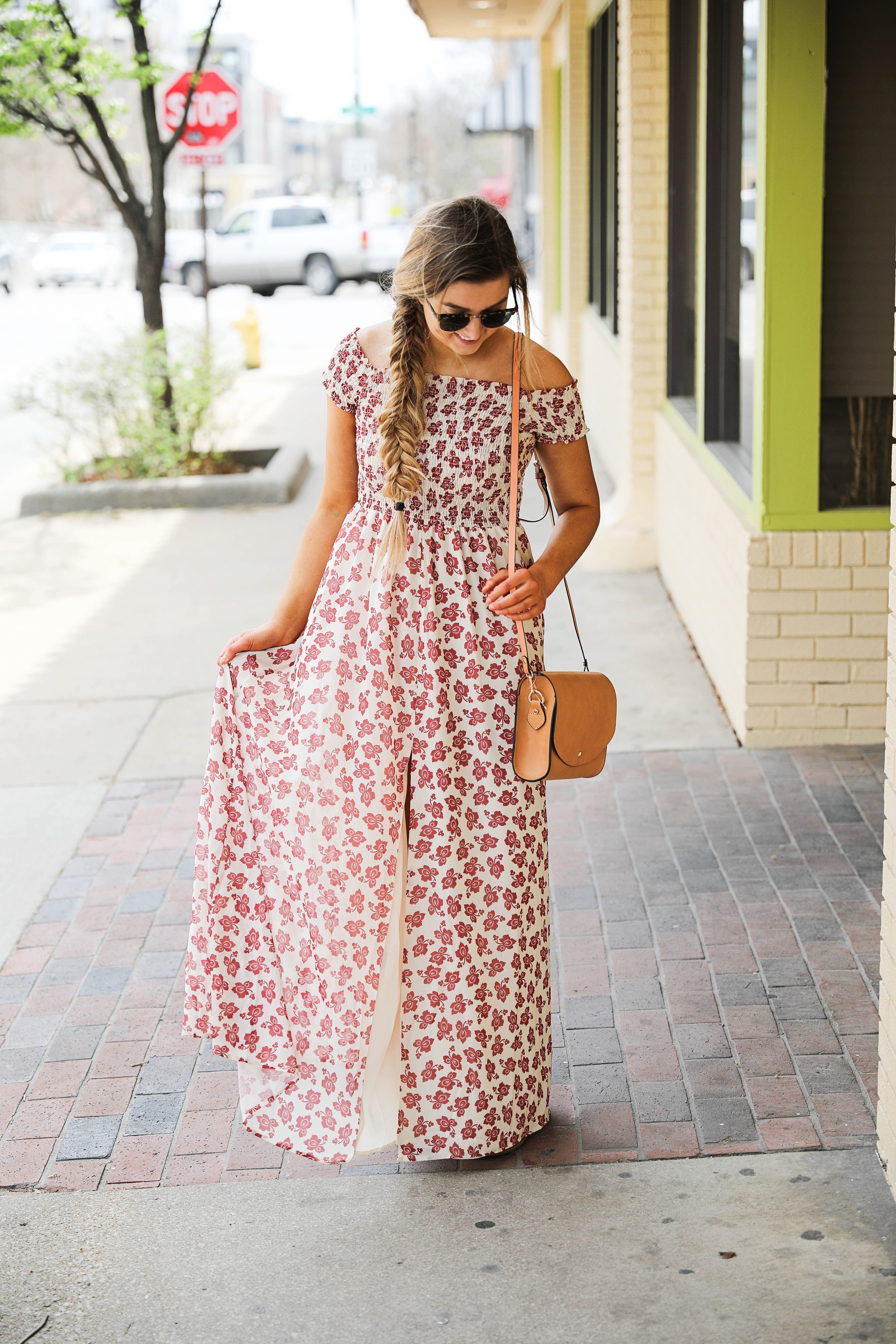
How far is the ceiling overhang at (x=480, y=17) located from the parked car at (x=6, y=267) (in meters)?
21.3

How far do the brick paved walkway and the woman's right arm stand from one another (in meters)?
1.07

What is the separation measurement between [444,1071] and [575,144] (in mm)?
10881

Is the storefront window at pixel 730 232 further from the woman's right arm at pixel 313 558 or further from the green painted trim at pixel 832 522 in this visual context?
the woman's right arm at pixel 313 558

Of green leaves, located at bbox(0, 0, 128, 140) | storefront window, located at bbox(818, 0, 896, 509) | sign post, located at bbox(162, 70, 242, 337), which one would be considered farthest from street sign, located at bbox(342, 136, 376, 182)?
storefront window, located at bbox(818, 0, 896, 509)

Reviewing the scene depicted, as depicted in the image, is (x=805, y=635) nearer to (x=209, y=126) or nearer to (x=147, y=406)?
(x=147, y=406)

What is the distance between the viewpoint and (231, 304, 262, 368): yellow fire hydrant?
57.8 ft

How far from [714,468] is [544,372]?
11.3 feet

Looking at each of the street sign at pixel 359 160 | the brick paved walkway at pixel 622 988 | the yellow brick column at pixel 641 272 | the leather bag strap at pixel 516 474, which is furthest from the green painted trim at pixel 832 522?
the street sign at pixel 359 160

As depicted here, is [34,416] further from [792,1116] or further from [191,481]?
[792,1116]

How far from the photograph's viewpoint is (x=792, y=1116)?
10.6 feet

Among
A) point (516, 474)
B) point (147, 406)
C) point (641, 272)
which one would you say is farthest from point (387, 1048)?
point (147, 406)

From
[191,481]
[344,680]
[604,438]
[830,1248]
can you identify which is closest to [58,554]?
[191,481]

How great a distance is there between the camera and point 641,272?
8.04 meters

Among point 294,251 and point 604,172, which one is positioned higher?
point 294,251
